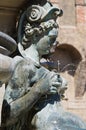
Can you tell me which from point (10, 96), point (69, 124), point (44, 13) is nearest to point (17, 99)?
point (10, 96)

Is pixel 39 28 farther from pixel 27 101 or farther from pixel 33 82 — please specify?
pixel 27 101

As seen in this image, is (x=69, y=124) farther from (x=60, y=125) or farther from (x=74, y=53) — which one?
(x=74, y=53)

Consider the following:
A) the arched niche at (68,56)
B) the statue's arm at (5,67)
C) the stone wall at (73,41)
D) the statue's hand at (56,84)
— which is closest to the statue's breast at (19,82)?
the statue's hand at (56,84)

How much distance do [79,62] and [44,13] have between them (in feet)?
45.0

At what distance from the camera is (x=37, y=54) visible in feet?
13.7

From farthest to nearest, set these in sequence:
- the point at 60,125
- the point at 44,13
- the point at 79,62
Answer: the point at 79,62 → the point at 44,13 → the point at 60,125

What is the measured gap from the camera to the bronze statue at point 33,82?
383 cm

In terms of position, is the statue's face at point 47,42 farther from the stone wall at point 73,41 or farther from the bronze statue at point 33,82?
the stone wall at point 73,41

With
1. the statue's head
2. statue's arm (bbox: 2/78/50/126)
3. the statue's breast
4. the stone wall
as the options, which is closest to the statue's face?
the statue's head

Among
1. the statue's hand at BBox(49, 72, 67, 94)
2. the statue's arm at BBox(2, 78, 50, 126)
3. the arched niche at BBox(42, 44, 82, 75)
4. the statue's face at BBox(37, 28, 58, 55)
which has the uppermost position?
the arched niche at BBox(42, 44, 82, 75)

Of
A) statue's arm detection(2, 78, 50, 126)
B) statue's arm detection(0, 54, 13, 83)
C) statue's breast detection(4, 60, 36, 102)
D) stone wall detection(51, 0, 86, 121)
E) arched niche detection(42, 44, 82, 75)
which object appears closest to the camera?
statue's arm detection(0, 54, 13, 83)

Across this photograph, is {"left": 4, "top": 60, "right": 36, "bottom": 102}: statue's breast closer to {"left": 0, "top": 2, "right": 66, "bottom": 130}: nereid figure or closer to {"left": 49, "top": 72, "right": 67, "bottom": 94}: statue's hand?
{"left": 0, "top": 2, "right": 66, "bottom": 130}: nereid figure

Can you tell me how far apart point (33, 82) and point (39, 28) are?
1.21ft

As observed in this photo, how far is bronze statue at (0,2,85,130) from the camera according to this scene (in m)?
3.83
